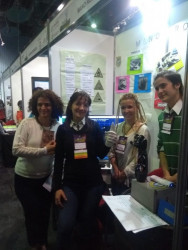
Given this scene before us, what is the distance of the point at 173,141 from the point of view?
1458mm

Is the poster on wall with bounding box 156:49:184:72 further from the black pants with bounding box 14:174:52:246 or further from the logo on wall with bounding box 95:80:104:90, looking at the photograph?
the black pants with bounding box 14:174:52:246

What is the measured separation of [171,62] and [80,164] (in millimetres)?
1186

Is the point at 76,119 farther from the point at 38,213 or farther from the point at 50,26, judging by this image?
the point at 50,26

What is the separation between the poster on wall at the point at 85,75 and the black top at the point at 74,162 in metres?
0.93

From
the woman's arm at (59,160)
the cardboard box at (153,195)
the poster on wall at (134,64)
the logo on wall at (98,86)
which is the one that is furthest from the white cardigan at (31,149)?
the poster on wall at (134,64)

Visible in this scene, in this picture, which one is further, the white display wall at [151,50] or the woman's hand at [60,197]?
the white display wall at [151,50]

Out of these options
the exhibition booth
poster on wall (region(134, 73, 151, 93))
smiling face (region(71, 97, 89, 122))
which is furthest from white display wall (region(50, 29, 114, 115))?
smiling face (region(71, 97, 89, 122))

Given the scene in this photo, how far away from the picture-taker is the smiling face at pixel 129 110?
1.71 metres

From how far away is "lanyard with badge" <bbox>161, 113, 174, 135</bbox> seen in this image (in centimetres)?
145

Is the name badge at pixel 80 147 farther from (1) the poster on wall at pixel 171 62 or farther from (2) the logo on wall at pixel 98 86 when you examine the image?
(2) the logo on wall at pixel 98 86

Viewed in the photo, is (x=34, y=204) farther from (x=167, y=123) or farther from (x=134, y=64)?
(x=134, y=64)

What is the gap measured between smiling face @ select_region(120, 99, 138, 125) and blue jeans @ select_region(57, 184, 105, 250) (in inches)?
23.8

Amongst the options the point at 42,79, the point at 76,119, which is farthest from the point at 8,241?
the point at 42,79

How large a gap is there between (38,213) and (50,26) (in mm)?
1873
